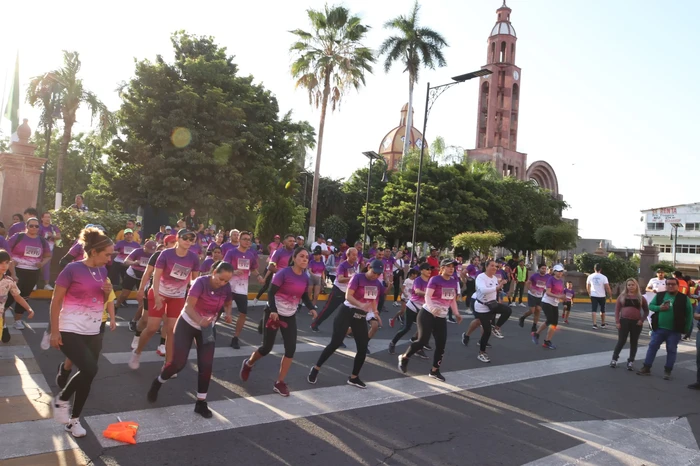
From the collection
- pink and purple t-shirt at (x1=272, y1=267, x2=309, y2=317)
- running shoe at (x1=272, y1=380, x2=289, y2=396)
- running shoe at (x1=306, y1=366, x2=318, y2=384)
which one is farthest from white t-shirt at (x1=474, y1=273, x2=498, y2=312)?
running shoe at (x1=272, y1=380, x2=289, y2=396)

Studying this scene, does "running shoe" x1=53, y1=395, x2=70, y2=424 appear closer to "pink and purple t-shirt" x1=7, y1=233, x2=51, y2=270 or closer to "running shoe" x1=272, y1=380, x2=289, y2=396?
"running shoe" x1=272, y1=380, x2=289, y2=396

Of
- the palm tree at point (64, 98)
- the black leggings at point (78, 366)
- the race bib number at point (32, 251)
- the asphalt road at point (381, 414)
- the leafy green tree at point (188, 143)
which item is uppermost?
the palm tree at point (64, 98)

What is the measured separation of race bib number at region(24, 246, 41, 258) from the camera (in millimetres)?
8656

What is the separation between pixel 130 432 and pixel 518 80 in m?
74.5

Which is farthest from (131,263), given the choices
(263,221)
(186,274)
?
(263,221)

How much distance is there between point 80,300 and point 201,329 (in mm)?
1168

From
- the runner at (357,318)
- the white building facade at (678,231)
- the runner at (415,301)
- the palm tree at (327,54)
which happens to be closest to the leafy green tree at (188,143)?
the palm tree at (327,54)

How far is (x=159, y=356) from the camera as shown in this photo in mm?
7824

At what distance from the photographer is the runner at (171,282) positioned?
22.2 ft

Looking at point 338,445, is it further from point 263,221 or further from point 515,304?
point 263,221

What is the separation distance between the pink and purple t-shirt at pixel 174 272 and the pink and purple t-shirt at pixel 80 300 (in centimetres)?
195

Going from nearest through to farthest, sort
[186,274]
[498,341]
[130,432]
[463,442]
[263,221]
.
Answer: [130,432] < [463,442] < [186,274] < [498,341] < [263,221]

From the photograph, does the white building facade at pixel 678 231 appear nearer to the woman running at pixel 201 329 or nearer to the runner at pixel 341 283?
the runner at pixel 341 283

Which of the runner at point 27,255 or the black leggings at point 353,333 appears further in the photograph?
the runner at point 27,255
